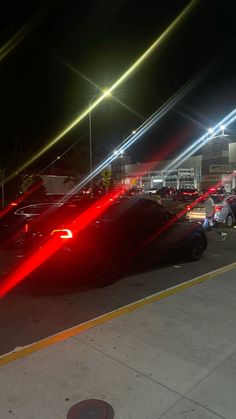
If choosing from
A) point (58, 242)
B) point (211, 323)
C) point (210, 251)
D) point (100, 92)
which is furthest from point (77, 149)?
point (211, 323)

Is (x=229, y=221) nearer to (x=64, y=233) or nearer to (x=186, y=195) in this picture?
(x=64, y=233)

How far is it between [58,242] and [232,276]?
10.3 feet

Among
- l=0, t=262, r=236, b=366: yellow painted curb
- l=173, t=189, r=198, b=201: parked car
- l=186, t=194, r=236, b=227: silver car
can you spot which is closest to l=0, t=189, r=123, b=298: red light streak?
l=0, t=262, r=236, b=366: yellow painted curb

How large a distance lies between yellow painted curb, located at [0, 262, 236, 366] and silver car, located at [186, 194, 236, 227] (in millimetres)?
9303

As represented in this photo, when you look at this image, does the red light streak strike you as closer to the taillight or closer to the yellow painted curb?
the taillight

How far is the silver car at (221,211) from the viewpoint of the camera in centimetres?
1667

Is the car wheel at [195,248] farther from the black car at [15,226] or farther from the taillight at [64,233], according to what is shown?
the black car at [15,226]

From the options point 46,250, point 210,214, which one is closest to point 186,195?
point 210,214

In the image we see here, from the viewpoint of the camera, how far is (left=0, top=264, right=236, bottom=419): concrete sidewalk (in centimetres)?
326

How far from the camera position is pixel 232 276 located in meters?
7.46

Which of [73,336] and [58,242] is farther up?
[58,242]

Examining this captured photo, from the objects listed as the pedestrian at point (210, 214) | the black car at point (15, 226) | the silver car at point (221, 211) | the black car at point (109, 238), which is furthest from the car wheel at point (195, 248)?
the silver car at point (221, 211)

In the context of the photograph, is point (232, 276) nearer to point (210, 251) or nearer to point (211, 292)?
point (211, 292)

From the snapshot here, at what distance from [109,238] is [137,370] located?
3886 mm
